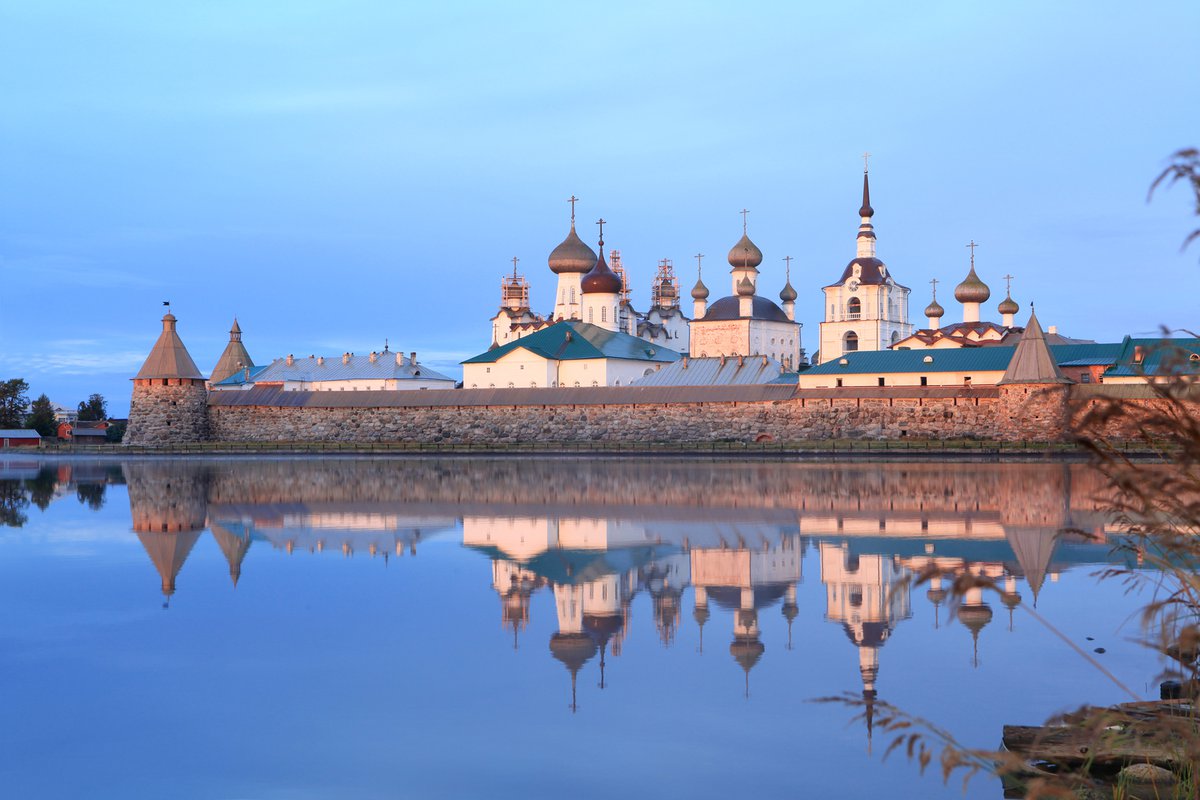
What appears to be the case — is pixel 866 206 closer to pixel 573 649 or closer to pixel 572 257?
pixel 572 257

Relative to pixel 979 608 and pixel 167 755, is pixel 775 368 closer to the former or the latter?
pixel 979 608

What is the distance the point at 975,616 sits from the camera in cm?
787

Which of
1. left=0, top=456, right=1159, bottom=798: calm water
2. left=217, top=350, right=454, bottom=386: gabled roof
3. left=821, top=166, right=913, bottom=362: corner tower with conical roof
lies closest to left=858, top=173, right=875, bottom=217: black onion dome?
left=821, top=166, right=913, bottom=362: corner tower with conical roof

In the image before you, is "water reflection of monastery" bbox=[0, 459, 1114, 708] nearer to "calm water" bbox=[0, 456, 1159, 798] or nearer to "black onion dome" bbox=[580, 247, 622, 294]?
"calm water" bbox=[0, 456, 1159, 798]

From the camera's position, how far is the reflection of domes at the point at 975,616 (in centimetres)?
757

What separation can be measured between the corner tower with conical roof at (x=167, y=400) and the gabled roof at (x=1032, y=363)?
2395 cm

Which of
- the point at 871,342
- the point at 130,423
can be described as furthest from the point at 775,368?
the point at 130,423

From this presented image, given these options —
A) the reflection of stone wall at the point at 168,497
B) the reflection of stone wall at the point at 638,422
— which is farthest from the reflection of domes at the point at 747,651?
the reflection of stone wall at the point at 638,422

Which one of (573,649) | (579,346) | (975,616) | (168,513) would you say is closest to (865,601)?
(975,616)

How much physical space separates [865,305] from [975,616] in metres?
45.9

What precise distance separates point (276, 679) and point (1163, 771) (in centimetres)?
416

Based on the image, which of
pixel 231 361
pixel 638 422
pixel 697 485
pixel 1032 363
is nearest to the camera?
pixel 697 485

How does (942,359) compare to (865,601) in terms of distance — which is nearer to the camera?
(865,601)

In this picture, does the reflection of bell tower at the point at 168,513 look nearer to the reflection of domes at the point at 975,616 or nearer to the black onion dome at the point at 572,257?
the reflection of domes at the point at 975,616
